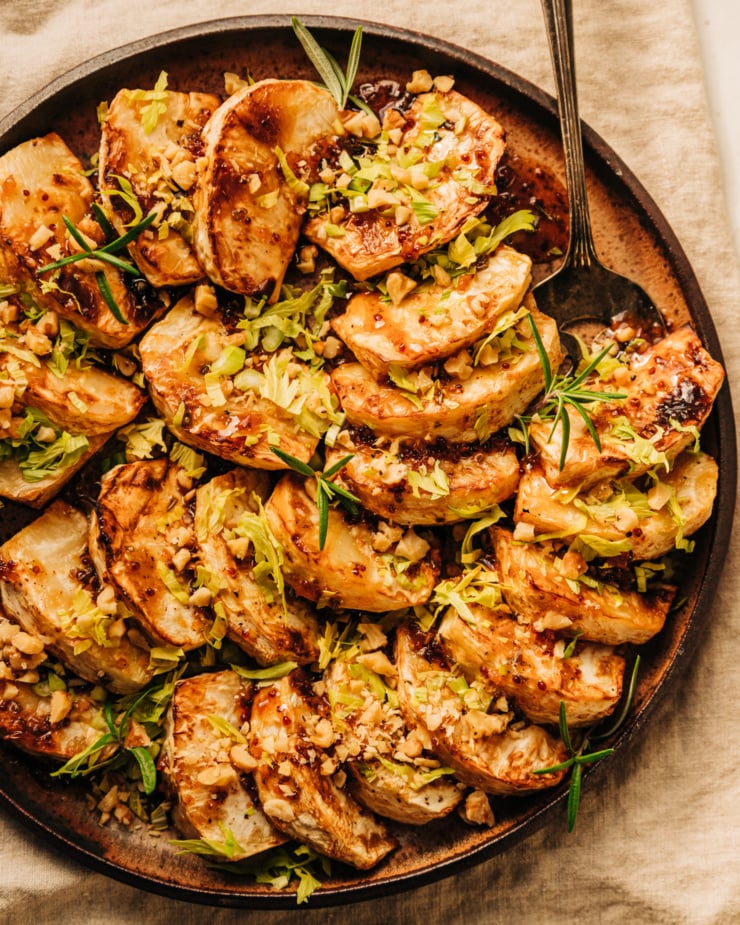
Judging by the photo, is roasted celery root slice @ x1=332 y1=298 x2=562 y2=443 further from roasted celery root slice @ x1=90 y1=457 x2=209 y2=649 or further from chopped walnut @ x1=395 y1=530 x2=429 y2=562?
roasted celery root slice @ x1=90 y1=457 x2=209 y2=649

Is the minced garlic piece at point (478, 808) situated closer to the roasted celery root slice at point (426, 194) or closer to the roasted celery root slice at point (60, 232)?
the roasted celery root slice at point (426, 194)

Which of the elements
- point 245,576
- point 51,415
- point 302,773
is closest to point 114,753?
point 302,773

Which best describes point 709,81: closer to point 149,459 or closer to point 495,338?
point 495,338

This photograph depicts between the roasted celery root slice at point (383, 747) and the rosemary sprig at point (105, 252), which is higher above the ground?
the rosemary sprig at point (105, 252)

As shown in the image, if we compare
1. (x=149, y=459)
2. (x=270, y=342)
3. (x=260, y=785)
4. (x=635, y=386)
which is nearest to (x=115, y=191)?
(x=270, y=342)

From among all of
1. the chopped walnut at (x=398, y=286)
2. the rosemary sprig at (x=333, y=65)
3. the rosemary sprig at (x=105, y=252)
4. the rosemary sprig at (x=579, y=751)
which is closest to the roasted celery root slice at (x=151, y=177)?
the rosemary sprig at (x=105, y=252)

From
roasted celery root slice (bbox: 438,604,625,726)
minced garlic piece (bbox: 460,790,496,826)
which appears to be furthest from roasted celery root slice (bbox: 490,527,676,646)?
minced garlic piece (bbox: 460,790,496,826)
